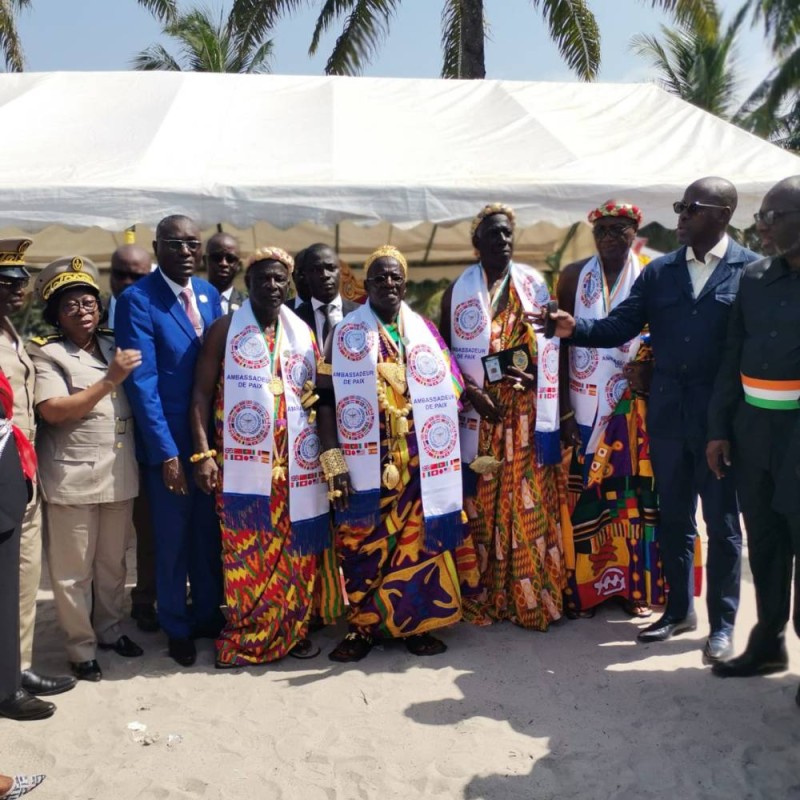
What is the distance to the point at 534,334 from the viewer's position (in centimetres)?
394

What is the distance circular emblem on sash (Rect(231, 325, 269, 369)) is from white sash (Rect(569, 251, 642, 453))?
1.60 metres

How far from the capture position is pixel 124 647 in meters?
3.87

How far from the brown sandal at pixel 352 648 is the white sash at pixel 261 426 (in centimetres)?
54

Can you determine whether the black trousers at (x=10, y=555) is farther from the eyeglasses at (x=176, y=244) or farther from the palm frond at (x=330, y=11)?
the palm frond at (x=330, y=11)

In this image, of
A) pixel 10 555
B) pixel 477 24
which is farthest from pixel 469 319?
pixel 477 24

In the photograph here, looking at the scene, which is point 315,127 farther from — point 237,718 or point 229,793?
point 229,793

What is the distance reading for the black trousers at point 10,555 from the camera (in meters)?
2.89

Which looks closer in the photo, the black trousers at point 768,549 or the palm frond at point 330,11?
the black trousers at point 768,549

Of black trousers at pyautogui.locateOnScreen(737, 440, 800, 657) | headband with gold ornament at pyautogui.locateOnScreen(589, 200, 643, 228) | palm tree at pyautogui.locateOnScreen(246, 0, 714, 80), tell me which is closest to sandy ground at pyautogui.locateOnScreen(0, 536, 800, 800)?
black trousers at pyautogui.locateOnScreen(737, 440, 800, 657)

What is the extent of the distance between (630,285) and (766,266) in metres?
0.93

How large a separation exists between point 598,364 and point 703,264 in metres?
0.73

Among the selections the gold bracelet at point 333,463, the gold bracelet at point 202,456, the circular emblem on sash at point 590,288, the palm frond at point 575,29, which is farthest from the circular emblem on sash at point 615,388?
the palm frond at point 575,29

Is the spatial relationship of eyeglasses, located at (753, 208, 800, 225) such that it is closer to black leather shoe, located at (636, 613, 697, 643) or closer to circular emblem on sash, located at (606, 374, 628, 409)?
circular emblem on sash, located at (606, 374, 628, 409)

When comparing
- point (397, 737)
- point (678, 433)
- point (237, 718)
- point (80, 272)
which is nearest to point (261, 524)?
point (237, 718)
